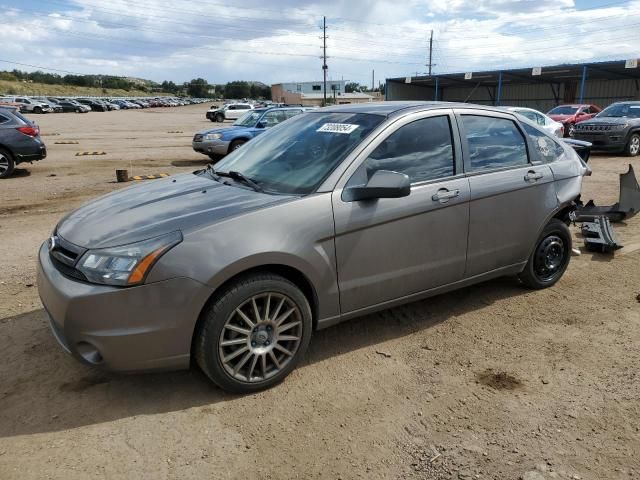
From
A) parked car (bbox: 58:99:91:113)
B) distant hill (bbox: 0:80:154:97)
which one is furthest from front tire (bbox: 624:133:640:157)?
distant hill (bbox: 0:80:154:97)

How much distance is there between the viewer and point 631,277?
5195mm

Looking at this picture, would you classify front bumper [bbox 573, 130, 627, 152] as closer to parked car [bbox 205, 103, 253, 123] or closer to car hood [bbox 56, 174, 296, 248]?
car hood [bbox 56, 174, 296, 248]

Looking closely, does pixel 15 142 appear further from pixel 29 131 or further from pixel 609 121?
pixel 609 121

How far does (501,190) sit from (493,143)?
42 centimetres

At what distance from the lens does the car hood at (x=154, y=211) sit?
2.95m

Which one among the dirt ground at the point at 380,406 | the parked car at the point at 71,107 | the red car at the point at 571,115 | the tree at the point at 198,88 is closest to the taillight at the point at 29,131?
the dirt ground at the point at 380,406

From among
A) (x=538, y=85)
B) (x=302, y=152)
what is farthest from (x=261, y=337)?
(x=538, y=85)

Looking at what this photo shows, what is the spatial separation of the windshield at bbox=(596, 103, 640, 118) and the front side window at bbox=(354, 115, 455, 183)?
15385 mm

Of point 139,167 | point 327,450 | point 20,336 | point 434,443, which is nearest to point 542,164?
point 434,443

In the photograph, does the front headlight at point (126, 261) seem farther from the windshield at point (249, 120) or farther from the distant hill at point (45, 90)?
the distant hill at point (45, 90)

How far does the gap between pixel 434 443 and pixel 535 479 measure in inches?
20.1

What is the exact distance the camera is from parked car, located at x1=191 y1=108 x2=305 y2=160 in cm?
1412

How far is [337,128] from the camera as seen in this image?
3.78 meters

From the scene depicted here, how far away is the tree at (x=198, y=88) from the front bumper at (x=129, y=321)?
165270 mm
